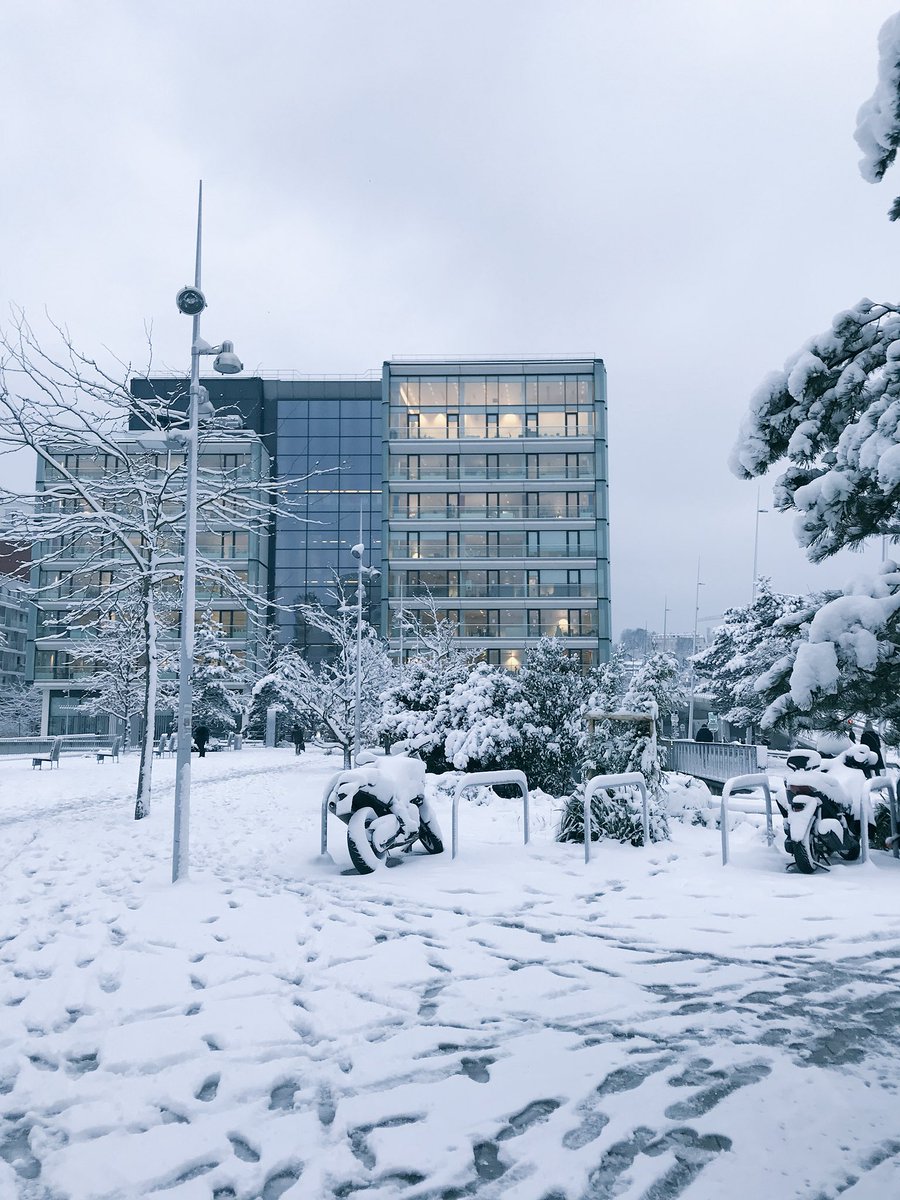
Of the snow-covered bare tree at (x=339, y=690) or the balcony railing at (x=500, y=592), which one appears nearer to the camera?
the snow-covered bare tree at (x=339, y=690)

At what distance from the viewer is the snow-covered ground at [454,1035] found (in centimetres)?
324

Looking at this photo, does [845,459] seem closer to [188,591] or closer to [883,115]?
[883,115]

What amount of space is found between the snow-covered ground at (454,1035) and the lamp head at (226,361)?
19.3 feet

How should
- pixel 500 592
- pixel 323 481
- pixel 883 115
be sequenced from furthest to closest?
pixel 323 481 → pixel 500 592 → pixel 883 115

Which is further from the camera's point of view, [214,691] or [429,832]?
[214,691]

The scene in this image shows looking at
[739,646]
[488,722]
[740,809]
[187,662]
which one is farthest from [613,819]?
[739,646]

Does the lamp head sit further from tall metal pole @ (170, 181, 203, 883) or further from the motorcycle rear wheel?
the motorcycle rear wheel

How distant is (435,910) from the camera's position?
7.76 meters

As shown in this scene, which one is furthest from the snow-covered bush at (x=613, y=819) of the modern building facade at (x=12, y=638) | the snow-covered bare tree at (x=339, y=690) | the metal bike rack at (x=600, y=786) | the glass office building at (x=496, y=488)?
the modern building facade at (x=12, y=638)

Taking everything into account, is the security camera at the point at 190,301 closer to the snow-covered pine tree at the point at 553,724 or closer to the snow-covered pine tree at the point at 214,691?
the snow-covered pine tree at the point at 553,724

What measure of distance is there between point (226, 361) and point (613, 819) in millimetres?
7607

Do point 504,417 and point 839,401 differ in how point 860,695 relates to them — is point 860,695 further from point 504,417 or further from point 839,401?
point 504,417

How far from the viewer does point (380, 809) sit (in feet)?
33.0

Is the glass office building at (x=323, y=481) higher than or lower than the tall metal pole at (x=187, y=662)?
higher
